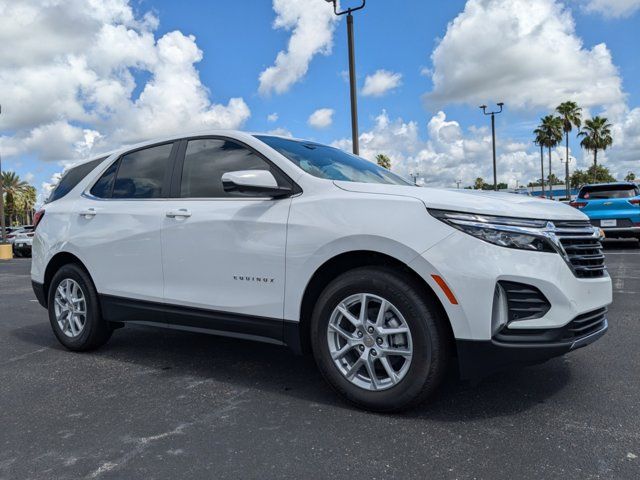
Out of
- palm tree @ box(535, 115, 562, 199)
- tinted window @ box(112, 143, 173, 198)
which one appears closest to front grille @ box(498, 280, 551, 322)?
tinted window @ box(112, 143, 173, 198)

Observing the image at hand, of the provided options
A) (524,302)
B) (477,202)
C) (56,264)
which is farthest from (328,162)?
(56,264)

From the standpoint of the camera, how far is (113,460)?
8.32ft

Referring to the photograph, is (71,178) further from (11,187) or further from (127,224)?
(11,187)

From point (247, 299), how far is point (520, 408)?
5.78ft

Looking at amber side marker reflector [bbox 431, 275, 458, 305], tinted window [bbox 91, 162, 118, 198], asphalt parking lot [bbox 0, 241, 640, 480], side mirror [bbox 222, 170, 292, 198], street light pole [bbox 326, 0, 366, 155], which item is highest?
street light pole [bbox 326, 0, 366, 155]

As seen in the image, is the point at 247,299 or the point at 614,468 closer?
the point at 614,468

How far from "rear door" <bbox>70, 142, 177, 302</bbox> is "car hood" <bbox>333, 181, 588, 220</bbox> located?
5.14 feet

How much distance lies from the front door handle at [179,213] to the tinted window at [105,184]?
971 millimetres

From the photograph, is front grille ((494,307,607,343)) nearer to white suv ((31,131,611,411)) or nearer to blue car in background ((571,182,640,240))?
white suv ((31,131,611,411))

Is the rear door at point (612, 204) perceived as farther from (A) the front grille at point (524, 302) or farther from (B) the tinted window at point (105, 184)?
(B) the tinted window at point (105, 184)

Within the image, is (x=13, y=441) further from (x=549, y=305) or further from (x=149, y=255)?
(x=549, y=305)

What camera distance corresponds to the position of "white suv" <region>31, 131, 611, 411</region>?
8.84ft

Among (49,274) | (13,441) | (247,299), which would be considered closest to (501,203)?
(247,299)

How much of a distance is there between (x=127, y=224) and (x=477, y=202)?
2.68 metres
